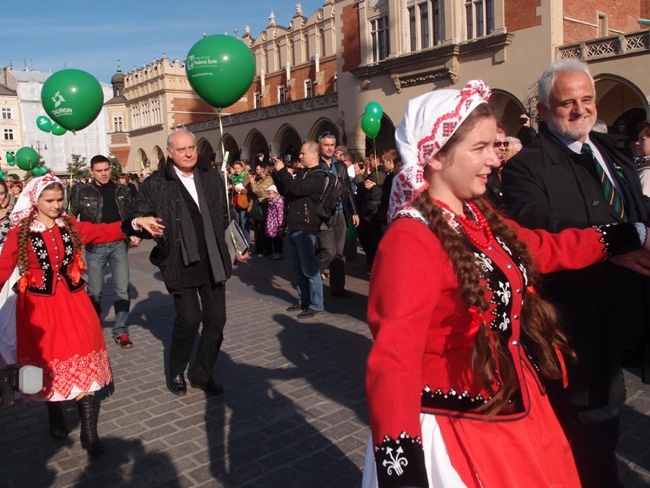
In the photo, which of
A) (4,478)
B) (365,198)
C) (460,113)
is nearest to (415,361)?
(460,113)

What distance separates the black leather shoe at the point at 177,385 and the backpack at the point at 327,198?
10.5 ft

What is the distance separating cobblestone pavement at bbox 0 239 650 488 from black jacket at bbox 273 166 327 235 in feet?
4.57

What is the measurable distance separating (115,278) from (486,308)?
5.83 m

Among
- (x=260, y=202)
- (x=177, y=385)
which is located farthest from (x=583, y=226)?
(x=260, y=202)

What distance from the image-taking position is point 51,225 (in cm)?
463

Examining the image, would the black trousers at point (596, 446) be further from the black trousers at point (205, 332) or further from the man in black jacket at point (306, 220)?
the man in black jacket at point (306, 220)

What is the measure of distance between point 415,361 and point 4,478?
3.25 metres

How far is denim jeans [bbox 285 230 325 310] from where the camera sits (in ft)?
24.8

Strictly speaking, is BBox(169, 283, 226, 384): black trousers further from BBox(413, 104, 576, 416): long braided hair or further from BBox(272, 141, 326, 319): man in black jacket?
BBox(413, 104, 576, 416): long braided hair

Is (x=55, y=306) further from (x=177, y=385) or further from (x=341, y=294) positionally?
(x=341, y=294)

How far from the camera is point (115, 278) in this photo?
688cm

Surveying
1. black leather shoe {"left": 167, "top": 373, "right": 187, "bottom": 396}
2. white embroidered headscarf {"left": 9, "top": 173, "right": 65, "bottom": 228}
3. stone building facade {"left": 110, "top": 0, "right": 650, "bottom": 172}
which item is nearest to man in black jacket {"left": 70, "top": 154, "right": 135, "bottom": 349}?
black leather shoe {"left": 167, "top": 373, "right": 187, "bottom": 396}

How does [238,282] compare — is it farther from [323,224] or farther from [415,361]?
[415,361]

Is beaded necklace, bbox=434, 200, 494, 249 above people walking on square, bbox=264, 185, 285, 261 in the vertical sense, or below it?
above
